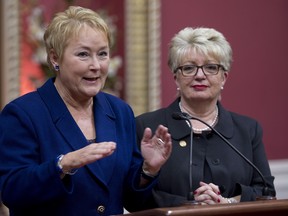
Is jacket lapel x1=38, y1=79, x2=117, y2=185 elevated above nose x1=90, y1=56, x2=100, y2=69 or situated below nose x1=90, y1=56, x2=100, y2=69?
below

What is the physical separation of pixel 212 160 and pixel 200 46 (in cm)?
45

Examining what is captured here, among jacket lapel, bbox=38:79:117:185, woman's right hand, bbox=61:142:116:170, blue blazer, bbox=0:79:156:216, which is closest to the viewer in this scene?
woman's right hand, bbox=61:142:116:170

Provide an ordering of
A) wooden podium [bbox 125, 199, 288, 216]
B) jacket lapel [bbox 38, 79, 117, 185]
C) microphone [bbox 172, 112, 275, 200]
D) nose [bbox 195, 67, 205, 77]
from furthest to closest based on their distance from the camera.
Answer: nose [bbox 195, 67, 205, 77]
microphone [bbox 172, 112, 275, 200]
jacket lapel [bbox 38, 79, 117, 185]
wooden podium [bbox 125, 199, 288, 216]

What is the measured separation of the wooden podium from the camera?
244 cm

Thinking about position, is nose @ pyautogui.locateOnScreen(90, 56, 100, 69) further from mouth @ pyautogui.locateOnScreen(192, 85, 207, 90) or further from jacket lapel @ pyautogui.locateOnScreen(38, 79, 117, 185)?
mouth @ pyautogui.locateOnScreen(192, 85, 207, 90)

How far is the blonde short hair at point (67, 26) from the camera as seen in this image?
2.91 m

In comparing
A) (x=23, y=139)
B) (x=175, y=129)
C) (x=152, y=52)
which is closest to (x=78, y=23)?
(x=23, y=139)

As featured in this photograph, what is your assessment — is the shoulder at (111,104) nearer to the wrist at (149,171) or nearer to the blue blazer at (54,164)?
the blue blazer at (54,164)

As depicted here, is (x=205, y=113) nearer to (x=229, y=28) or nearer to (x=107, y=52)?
(x=107, y=52)

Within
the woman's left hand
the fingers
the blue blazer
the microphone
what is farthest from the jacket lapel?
the fingers

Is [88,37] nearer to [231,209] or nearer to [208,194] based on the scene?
[208,194]

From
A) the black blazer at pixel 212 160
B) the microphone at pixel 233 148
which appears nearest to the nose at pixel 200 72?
the black blazer at pixel 212 160

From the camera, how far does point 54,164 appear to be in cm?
274

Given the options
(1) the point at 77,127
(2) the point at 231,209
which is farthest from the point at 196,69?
(2) the point at 231,209
